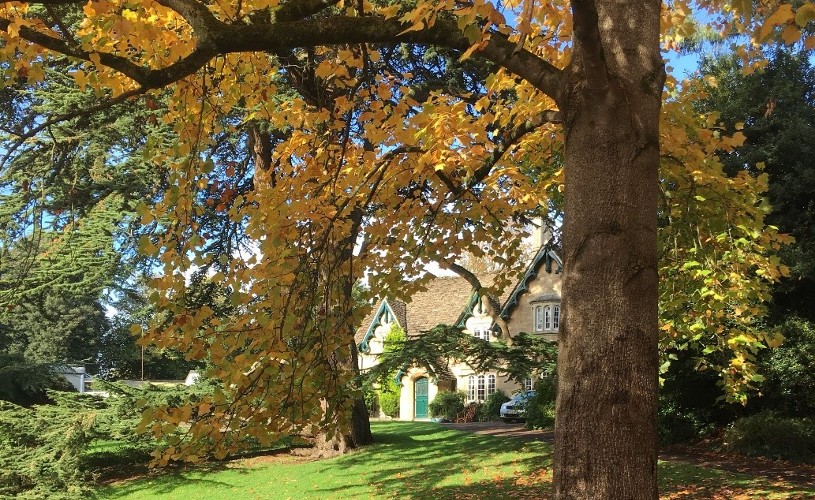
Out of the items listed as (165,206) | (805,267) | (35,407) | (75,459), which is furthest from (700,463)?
(35,407)

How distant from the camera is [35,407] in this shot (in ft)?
47.0

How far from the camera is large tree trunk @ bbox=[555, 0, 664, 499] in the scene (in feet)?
9.64

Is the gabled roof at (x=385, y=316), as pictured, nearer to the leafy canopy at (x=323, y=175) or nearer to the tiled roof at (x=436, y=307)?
the tiled roof at (x=436, y=307)

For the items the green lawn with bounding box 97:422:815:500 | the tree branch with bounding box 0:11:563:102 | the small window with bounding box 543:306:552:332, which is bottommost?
the green lawn with bounding box 97:422:815:500

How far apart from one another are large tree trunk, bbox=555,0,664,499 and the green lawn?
8.01m

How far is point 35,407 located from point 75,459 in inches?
112

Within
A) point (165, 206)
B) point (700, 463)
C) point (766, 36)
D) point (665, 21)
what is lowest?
point (700, 463)

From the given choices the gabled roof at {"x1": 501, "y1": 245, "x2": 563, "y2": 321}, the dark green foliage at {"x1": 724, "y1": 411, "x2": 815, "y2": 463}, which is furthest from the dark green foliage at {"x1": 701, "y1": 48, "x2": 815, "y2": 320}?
the gabled roof at {"x1": 501, "y1": 245, "x2": 563, "y2": 321}

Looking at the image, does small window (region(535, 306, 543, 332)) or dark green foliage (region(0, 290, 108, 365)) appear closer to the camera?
small window (region(535, 306, 543, 332))

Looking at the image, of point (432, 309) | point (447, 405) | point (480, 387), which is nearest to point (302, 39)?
point (447, 405)

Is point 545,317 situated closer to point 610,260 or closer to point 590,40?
point 610,260

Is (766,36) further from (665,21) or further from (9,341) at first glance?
(9,341)

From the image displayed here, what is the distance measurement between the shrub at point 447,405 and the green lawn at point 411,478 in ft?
50.8

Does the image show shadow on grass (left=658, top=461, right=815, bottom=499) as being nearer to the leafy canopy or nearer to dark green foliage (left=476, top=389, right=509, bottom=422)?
the leafy canopy
